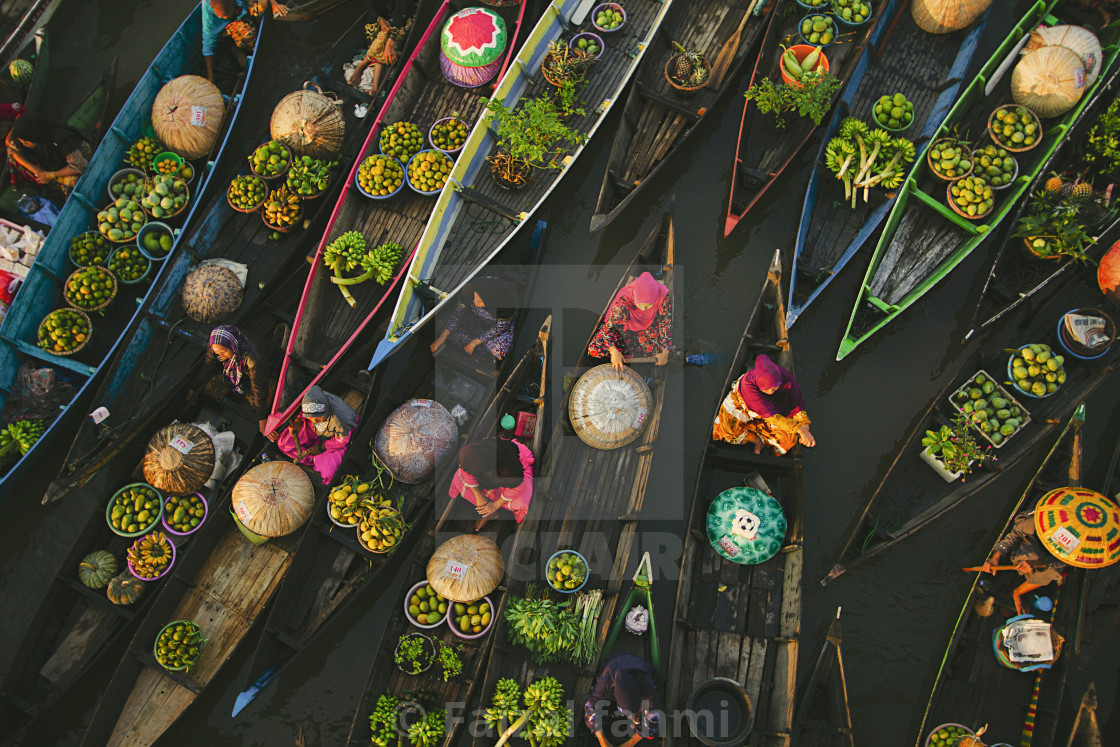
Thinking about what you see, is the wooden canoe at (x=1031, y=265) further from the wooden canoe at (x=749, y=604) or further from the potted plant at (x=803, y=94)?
the wooden canoe at (x=749, y=604)

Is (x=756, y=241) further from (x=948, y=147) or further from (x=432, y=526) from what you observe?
(x=432, y=526)

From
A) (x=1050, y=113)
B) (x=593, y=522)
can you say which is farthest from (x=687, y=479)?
(x=1050, y=113)

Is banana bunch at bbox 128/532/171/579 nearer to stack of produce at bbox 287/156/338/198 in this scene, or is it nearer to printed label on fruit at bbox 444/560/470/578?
printed label on fruit at bbox 444/560/470/578

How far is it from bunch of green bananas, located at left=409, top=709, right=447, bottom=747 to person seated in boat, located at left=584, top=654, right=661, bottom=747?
5.39ft

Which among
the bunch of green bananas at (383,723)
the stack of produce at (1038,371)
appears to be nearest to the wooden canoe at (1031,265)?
the stack of produce at (1038,371)

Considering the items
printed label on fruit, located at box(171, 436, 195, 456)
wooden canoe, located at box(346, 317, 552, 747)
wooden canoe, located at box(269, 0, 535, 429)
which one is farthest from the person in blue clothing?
wooden canoe, located at box(346, 317, 552, 747)

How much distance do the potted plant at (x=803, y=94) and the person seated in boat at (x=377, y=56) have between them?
5.31 m

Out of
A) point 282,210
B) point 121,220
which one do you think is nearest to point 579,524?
point 282,210

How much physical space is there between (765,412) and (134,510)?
26.0 ft

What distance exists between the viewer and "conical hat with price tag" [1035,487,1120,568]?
309 inches

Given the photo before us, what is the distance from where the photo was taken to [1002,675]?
26.9ft

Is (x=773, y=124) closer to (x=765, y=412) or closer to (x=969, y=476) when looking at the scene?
(x=765, y=412)

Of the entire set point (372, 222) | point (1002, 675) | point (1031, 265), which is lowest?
point (1002, 675)

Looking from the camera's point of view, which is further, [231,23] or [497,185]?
[231,23]
